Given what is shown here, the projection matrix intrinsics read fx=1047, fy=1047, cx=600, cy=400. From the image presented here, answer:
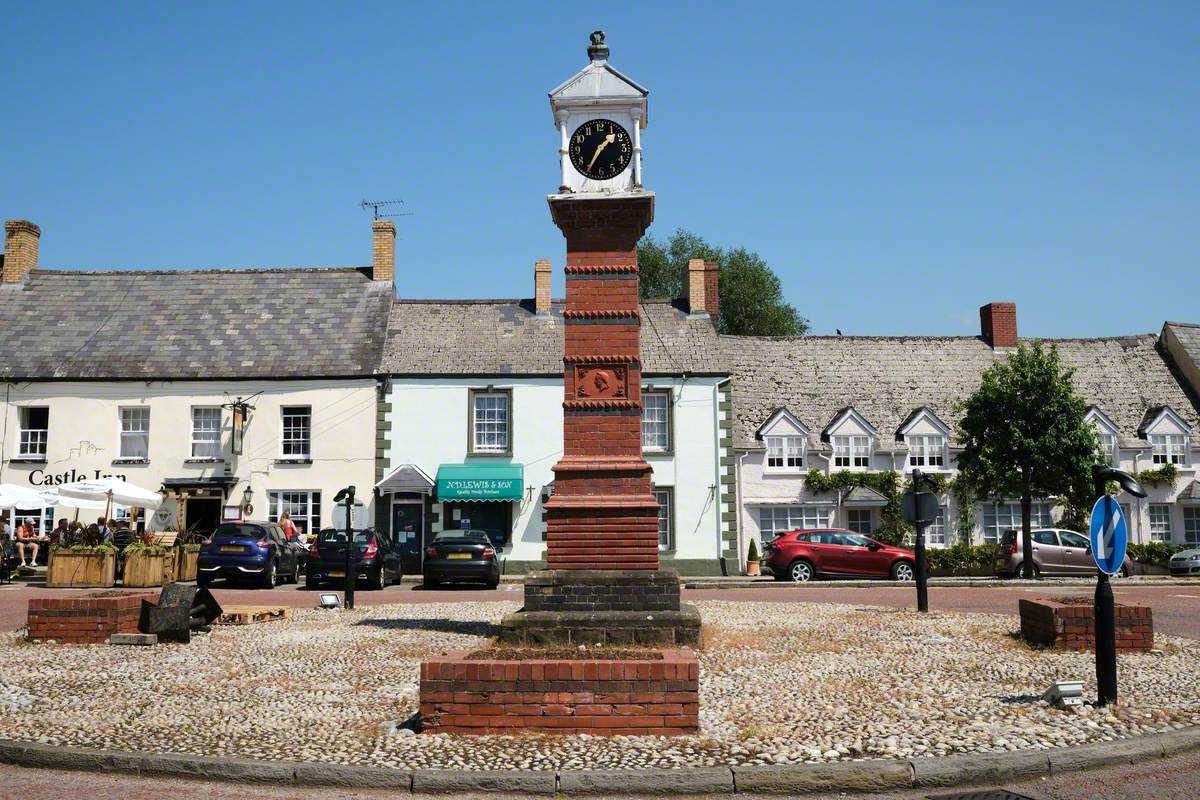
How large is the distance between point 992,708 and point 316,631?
28.4ft

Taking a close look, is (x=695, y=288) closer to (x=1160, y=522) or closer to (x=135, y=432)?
(x=1160, y=522)

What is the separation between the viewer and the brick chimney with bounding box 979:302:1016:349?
37562mm

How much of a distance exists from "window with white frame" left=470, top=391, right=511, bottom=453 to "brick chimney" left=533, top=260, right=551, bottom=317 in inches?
156

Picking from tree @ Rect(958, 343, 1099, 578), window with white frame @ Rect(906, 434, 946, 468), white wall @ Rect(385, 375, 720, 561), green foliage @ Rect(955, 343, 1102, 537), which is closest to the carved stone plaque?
white wall @ Rect(385, 375, 720, 561)

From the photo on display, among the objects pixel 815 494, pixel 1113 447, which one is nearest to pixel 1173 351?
pixel 1113 447

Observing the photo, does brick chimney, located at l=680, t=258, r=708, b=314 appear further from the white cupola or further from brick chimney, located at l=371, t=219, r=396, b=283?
the white cupola

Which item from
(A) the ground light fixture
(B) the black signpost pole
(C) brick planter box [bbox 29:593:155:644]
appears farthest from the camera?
(B) the black signpost pole

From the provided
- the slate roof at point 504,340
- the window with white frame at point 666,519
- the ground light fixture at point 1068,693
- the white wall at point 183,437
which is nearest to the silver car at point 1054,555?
the window with white frame at point 666,519

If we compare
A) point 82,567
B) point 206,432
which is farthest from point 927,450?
point 82,567

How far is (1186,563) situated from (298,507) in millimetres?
26404

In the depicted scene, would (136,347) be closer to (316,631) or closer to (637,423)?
(316,631)

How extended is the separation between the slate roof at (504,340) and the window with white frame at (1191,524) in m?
16.1

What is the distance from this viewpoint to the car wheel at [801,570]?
2788cm

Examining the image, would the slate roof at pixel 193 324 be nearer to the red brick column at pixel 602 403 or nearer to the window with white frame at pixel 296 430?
the window with white frame at pixel 296 430
